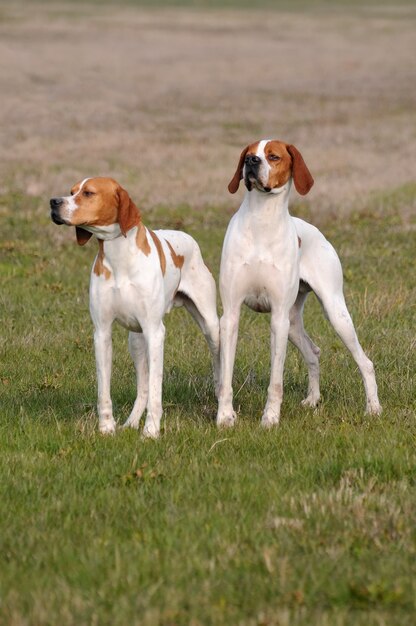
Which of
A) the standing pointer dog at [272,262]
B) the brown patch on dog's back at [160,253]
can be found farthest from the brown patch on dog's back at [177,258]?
the standing pointer dog at [272,262]

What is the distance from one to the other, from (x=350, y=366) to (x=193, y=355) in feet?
4.58

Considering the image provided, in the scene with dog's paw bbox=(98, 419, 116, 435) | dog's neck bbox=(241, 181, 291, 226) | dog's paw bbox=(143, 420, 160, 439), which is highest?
dog's neck bbox=(241, 181, 291, 226)

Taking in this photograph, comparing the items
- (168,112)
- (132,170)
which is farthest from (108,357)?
(168,112)

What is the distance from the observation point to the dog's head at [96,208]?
7.18 m

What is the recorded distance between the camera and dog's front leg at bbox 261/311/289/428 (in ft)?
26.5

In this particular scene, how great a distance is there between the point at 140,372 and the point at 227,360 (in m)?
0.63

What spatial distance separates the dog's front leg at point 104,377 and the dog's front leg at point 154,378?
27 cm

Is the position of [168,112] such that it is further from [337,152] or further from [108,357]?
[108,357]

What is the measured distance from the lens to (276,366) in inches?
323

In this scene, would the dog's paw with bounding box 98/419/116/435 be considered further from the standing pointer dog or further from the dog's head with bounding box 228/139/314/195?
the dog's head with bounding box 228/139/314/195

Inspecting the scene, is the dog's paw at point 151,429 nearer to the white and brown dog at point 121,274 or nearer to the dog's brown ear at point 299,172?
the white and brown dog at point 121,274

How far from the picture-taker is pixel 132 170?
24.7 metres

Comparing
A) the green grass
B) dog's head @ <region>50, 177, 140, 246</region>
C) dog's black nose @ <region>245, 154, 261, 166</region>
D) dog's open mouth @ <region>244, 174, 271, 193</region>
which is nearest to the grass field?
the green grass

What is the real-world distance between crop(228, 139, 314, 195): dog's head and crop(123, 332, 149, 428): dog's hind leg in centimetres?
134
